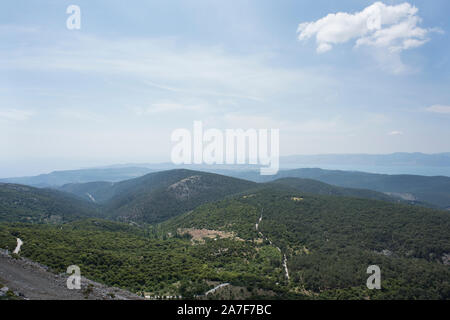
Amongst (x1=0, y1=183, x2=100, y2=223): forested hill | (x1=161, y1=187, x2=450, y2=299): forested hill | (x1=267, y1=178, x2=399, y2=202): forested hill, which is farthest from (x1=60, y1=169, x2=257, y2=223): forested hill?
(x1=267, y1=178, x2=399, y2=202): forested hill

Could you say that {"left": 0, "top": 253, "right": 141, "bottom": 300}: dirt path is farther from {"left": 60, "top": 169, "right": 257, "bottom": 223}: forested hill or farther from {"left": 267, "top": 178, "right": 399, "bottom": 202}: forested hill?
{"left": 267, "top": 178, "right": 399, "bottom": 202}: forested hill

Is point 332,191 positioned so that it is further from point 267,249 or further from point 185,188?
point 267,249

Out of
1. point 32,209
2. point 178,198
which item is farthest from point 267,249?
point 32,209

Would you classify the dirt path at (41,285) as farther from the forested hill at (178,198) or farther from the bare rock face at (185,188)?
the bare rock face at (185,188)

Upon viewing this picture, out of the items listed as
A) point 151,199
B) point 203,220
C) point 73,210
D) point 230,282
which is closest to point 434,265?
→ point 230,282

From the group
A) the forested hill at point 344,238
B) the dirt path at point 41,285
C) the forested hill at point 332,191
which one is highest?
the dirt path at point 41,285

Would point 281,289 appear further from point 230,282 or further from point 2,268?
point 2,268

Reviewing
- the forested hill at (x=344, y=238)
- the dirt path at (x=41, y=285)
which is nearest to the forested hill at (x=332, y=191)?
the forested hill at (x=344, y=238)
